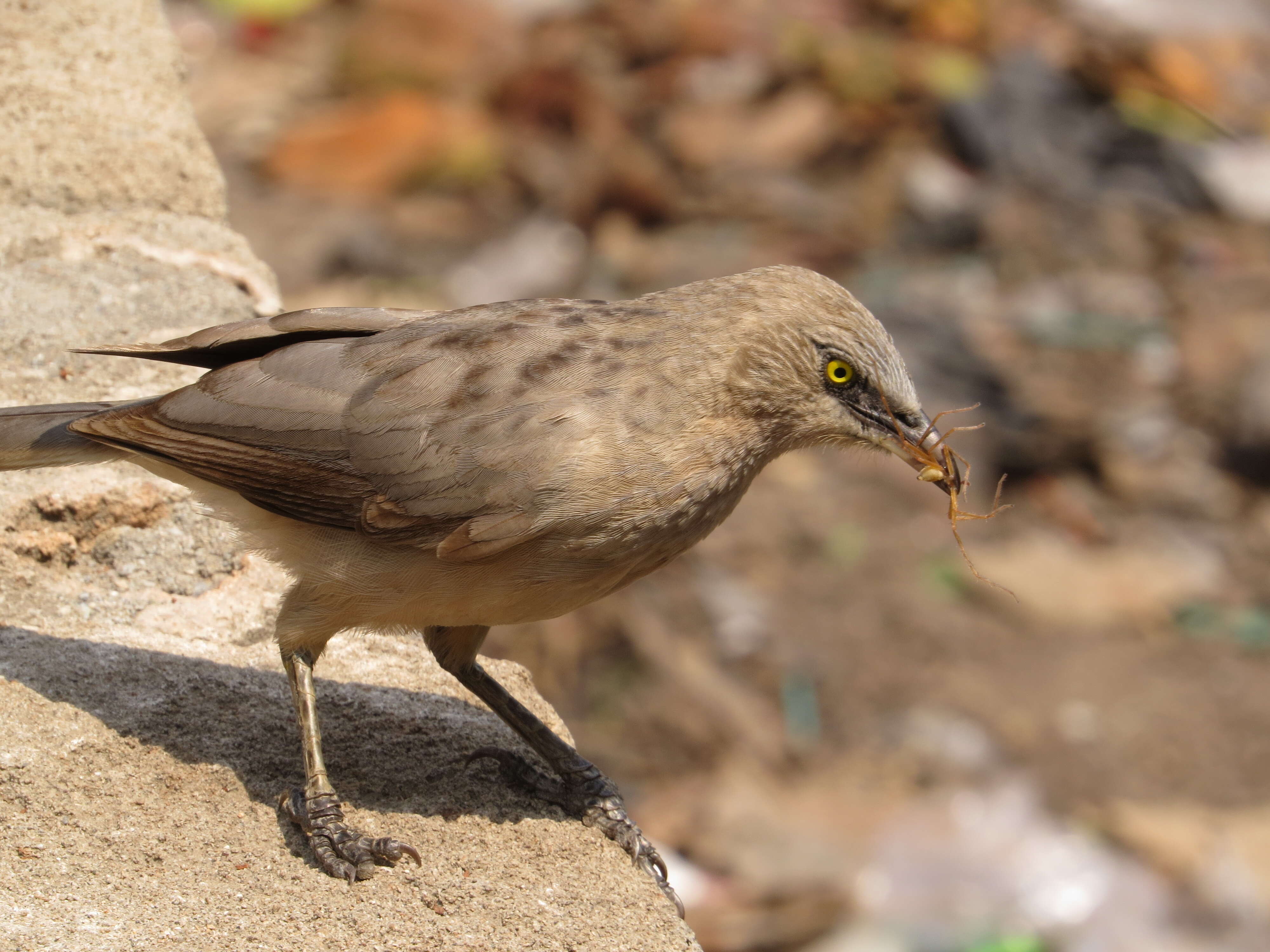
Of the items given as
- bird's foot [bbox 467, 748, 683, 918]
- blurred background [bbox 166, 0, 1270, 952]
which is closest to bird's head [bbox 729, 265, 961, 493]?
bird's foot [bbox 467, 748, 683, 918]

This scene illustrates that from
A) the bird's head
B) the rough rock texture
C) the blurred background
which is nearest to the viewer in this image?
the rough rock texture

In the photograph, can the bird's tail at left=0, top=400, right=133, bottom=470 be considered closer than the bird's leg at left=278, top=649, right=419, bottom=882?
No

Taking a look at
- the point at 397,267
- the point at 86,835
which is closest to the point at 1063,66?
the point at 397,267

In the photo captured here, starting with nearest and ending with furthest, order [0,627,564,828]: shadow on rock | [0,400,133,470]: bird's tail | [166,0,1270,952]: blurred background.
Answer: [0,627,564,828]: shadow on rock
[0,400,133,470]: bird's tail
[166,0,1270,952]: blurred background

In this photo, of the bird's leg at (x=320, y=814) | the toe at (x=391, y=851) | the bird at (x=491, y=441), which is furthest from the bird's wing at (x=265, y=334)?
the toe at (x=391, y=851)

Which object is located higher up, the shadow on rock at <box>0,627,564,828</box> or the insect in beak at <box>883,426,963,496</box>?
the insect in beak at <box>883,426,963,496</box>

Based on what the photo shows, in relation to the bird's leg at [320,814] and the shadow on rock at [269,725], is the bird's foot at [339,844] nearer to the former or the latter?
the bird's leg at [320,814]

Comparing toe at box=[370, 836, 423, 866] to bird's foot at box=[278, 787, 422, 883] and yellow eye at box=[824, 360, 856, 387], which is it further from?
yellow eye at box=[824, 360, 856, 387]

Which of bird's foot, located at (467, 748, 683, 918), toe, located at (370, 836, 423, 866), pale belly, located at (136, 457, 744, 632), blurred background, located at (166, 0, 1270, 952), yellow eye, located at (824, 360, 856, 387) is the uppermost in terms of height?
yellow eye, located at (824, 360, 856, 387)
